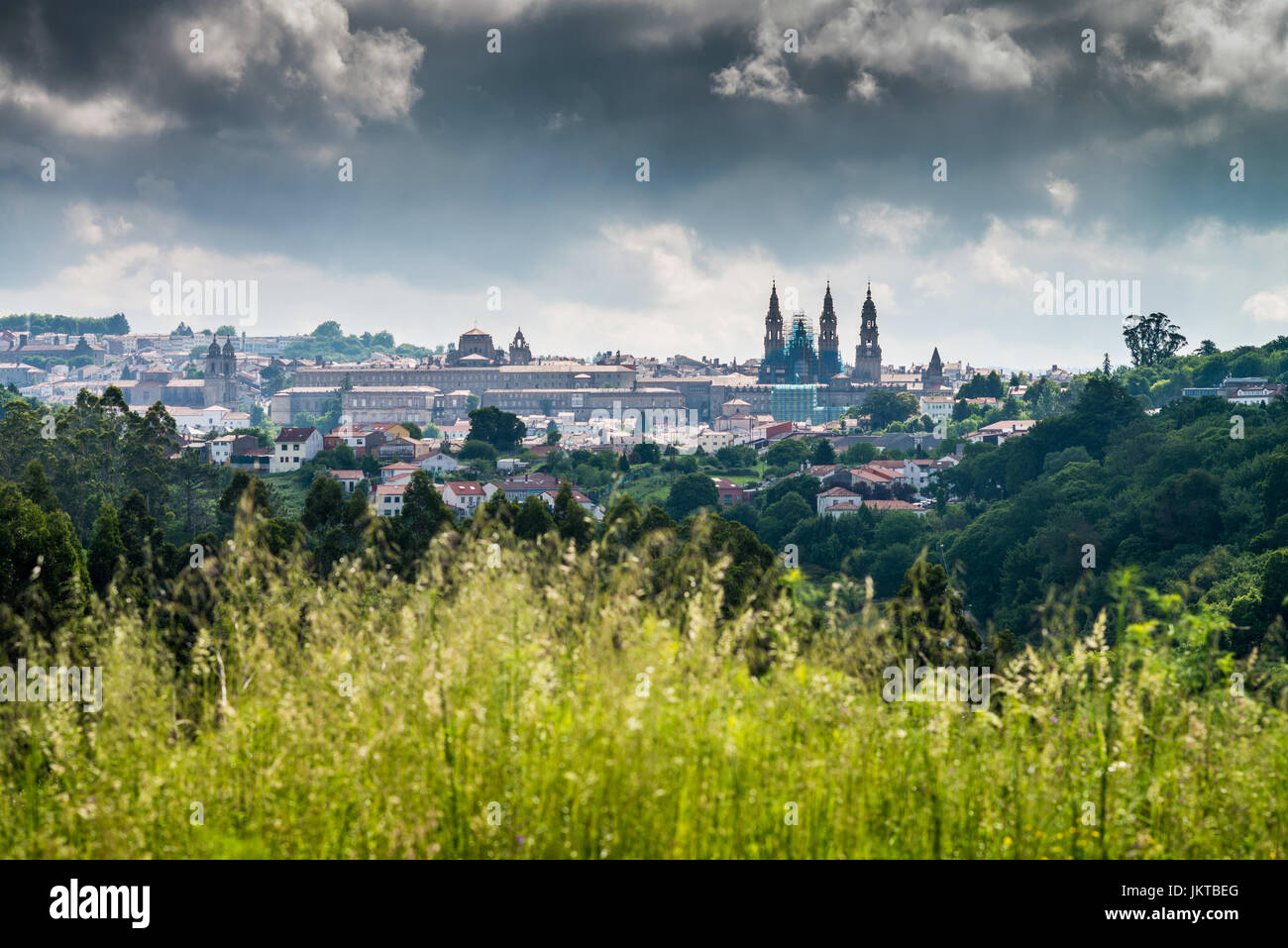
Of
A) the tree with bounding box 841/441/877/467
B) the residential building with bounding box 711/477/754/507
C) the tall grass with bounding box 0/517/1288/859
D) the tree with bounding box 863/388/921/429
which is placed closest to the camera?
the tall grass with bounding box 0/517/1288/859

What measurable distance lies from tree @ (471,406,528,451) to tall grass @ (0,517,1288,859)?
184 feet

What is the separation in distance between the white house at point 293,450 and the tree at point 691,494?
17.6 metres

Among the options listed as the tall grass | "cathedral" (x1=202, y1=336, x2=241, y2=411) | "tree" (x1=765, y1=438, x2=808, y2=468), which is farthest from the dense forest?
the tall grass

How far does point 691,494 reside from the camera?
44031 millimetres

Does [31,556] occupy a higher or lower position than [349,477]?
lower

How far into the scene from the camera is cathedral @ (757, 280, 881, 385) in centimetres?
11981

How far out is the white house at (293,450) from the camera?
55500 mm

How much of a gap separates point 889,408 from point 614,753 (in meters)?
82.5

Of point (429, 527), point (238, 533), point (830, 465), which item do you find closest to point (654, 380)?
point (830, 465)

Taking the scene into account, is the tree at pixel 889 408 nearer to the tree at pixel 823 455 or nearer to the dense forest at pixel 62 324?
the tree at pixel 823 455

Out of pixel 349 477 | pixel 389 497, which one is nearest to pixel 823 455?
pixel 349 477

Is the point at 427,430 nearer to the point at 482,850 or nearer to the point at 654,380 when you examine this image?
the point at 654,380

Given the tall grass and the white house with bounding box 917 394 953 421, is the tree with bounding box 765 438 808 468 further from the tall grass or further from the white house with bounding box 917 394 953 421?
the tall grass

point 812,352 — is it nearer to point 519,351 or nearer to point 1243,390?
point 519,351
